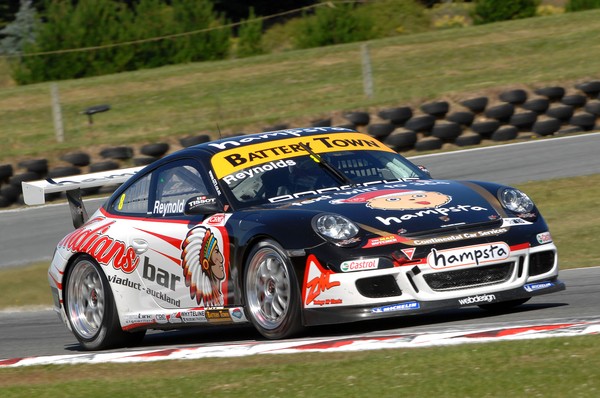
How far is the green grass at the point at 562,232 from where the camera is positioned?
10.9 metres

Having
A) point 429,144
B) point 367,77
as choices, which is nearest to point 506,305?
point 429,144

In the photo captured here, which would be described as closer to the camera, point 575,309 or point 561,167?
point 575,309

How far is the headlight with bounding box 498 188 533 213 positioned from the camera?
7207 millimetres

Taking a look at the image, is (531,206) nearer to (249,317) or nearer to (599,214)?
(249,317)

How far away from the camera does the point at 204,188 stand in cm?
777

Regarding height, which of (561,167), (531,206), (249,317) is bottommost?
(561,167)

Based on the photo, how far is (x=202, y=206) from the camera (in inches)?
293

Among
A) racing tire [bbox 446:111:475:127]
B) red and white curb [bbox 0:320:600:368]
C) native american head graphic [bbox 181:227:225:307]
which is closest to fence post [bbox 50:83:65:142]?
racing tire [bbox 446:111:475:127]

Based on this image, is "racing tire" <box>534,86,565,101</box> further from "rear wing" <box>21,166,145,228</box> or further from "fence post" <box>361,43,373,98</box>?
"rear wing" <box>21,166,145,228</box>

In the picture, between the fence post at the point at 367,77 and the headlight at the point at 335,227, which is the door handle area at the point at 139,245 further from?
the fence post at the point at 367,77

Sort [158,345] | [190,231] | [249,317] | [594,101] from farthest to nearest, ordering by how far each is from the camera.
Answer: [594,101] → [158,345] → [190,231] → [249,317]

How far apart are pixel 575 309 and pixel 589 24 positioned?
66.9 feet

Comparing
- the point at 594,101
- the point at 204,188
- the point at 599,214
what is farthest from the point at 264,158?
the point at 594,101

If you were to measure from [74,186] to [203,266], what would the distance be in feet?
5.49
